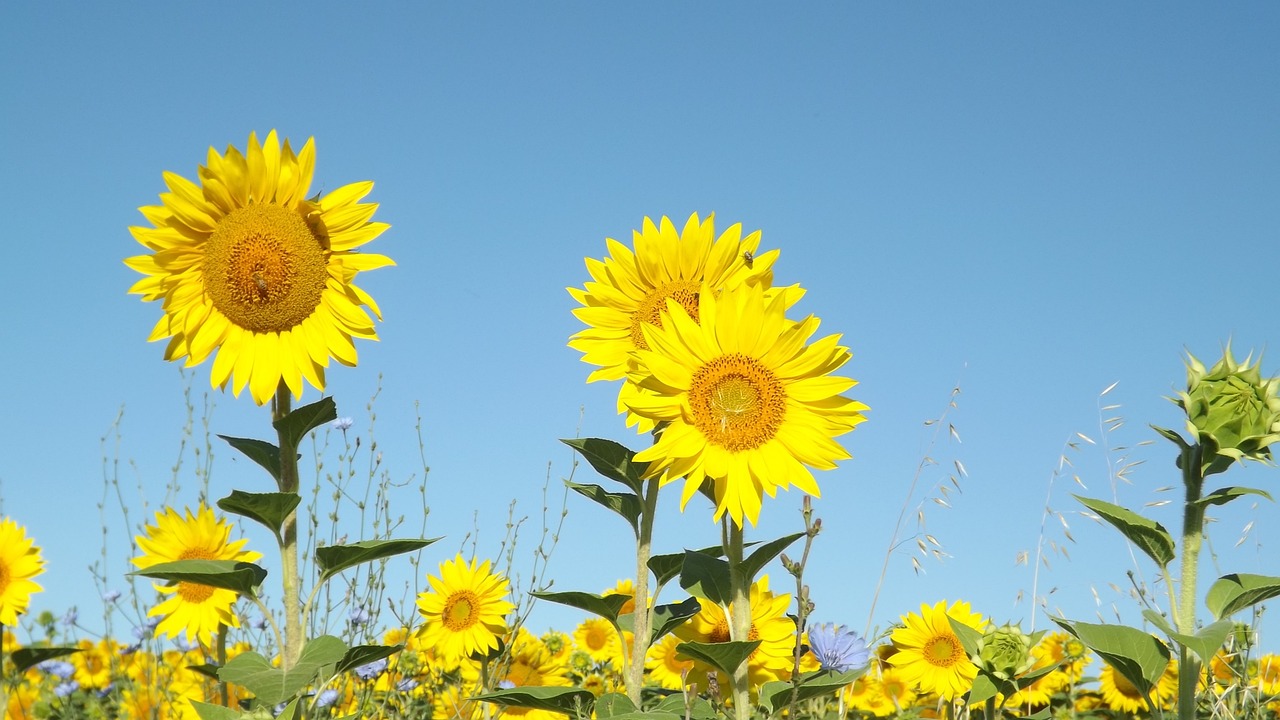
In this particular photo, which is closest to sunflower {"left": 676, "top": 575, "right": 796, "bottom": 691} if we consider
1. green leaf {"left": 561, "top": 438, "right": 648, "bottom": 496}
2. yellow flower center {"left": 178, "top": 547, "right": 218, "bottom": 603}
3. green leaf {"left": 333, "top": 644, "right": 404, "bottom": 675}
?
green leaf {"left": 561, "top": 438, "right": 648, "bottom": 496}

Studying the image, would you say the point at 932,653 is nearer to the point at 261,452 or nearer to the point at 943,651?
the point at 943,651

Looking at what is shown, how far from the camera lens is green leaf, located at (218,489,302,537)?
2.51m

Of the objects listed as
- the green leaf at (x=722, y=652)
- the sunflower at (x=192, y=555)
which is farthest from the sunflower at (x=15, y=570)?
the green leaf at (x=722, y=652)

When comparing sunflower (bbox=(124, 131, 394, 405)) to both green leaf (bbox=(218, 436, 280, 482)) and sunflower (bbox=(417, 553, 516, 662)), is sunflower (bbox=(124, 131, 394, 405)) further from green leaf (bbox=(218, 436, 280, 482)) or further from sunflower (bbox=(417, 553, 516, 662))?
sunflower (bbox=(417, 553, 516, 662))

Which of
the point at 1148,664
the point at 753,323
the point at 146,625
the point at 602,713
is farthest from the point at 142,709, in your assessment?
the point at 1148,664

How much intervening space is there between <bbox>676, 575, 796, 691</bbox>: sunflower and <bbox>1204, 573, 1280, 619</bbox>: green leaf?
132 centimetres

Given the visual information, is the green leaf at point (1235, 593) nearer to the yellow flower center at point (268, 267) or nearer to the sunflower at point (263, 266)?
the sunflower at point (263, 266)

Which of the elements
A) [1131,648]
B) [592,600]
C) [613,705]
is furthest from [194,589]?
[1131,648]

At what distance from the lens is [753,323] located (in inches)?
107

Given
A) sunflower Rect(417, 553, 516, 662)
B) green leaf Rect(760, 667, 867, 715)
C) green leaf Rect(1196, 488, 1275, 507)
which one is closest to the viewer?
green leaf Rect(1196, 488, 1275, 507)

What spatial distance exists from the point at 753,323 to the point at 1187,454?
1057 millimetres

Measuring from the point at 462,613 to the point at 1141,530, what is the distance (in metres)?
2.89

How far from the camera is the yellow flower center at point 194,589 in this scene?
12.8 feet

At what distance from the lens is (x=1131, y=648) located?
8.12ft
